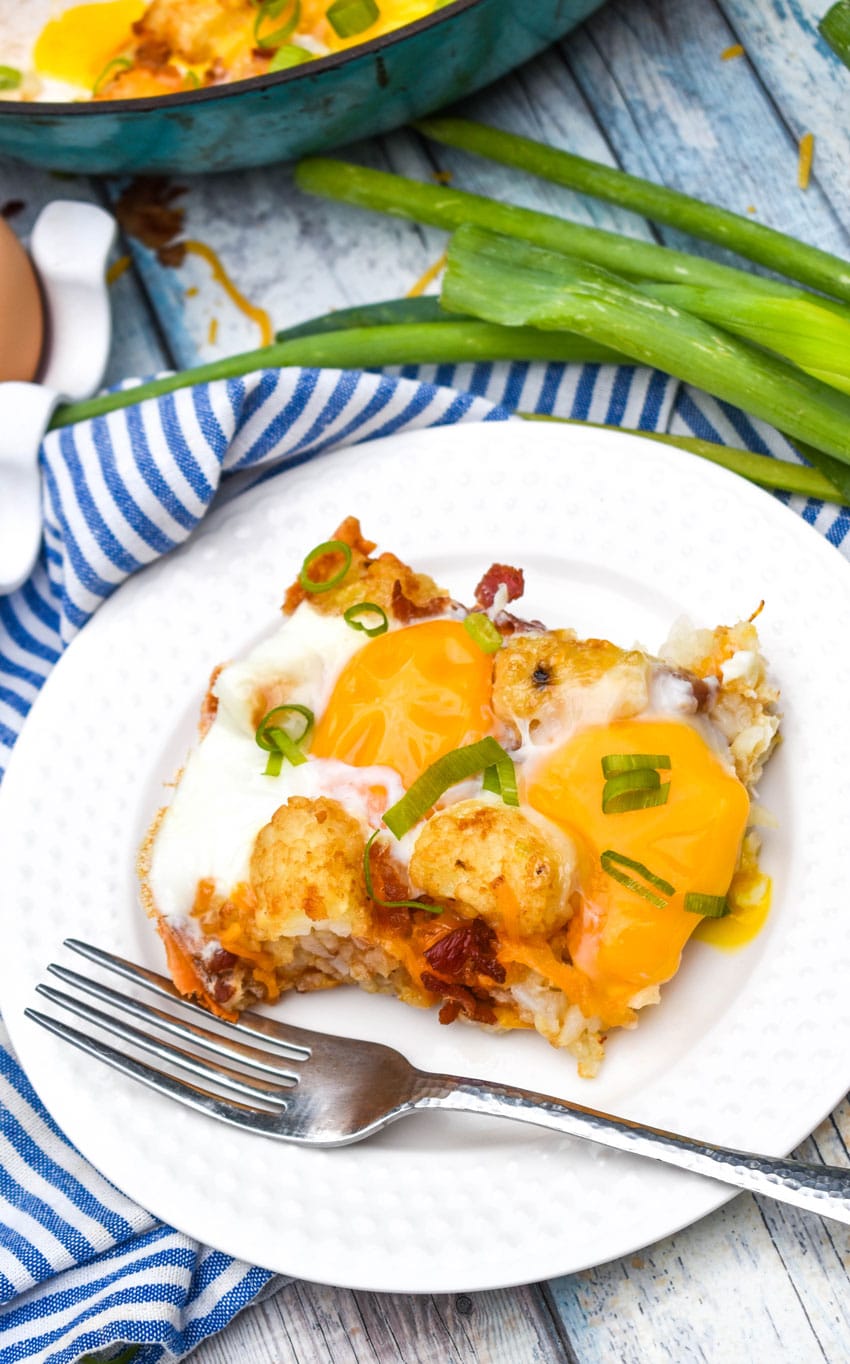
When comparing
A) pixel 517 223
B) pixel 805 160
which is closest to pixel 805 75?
pixel 805 160

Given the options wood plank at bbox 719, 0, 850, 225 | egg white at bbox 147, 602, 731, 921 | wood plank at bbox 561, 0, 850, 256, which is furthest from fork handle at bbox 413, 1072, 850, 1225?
wood plank at bbox 719, 0, 850, 225

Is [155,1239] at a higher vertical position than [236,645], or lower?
lower

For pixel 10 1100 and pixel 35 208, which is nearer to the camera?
pixel 10 1100

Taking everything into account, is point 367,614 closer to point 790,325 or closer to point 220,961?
point 220,961

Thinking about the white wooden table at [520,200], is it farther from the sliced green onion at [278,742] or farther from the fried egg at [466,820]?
the sliced green onion at [278,742]

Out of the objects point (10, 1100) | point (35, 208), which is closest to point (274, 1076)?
point (10, 1100)

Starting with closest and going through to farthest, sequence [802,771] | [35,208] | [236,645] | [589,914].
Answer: [589,914]
[802,771]
[236,645]
[35,208]

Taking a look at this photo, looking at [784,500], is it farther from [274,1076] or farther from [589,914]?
[274,1076]
